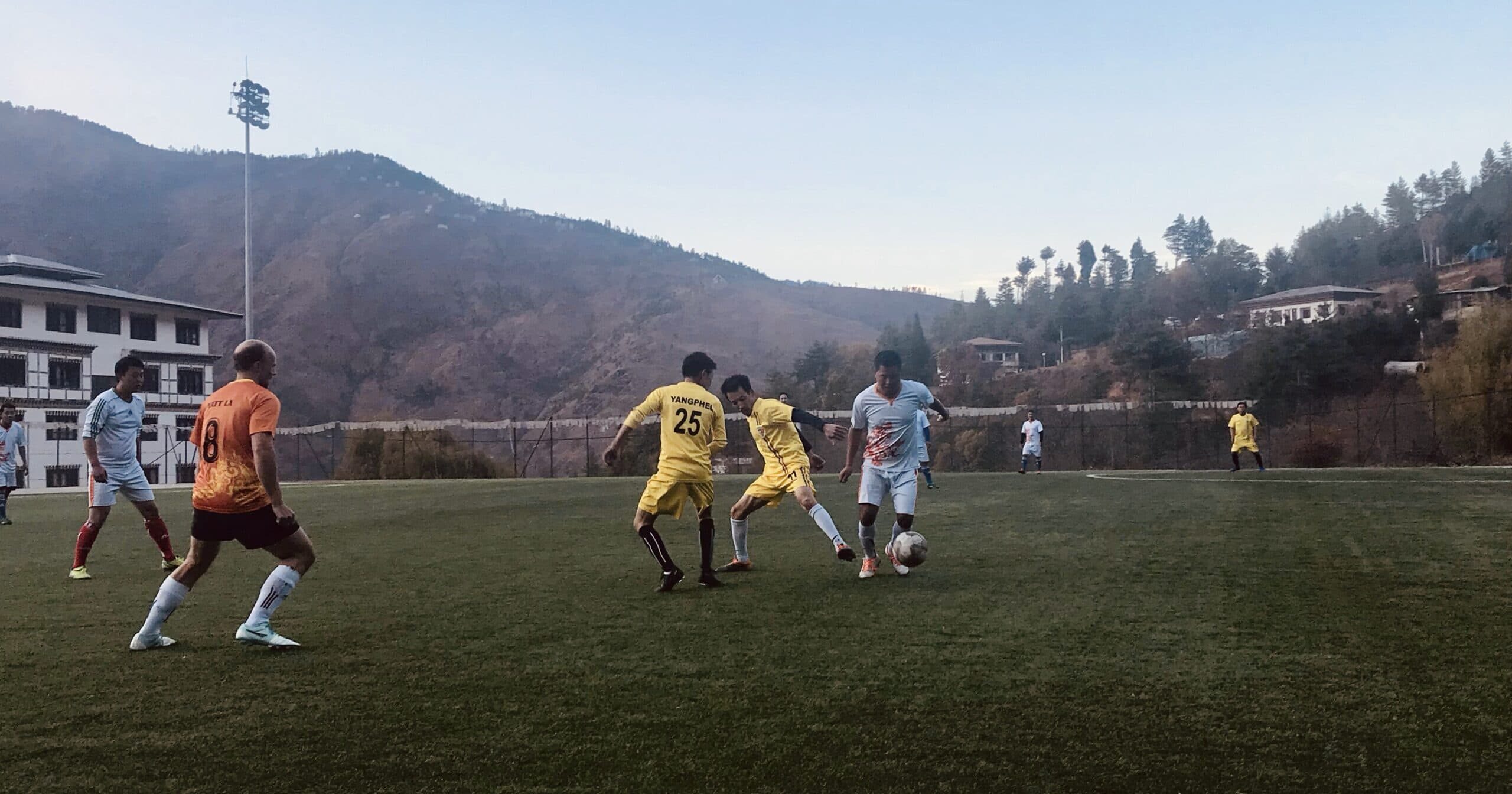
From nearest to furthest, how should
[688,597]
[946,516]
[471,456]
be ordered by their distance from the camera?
[688,597] → [946,516] → [471,456]

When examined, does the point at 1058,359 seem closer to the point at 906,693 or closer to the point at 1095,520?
the point at 1095,520

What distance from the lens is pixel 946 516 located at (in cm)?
1522

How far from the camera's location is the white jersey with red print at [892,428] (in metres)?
9.09

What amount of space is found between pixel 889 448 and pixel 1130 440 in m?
47.9

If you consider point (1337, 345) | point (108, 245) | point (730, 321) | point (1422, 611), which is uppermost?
point (108, 245)

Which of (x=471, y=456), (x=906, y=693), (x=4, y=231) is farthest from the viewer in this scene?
(x=4, y=231)

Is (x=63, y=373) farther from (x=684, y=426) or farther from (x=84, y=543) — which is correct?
(x=684, y=426)

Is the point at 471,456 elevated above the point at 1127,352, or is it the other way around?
the point at 1127,352

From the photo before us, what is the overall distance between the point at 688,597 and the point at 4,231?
7025 inches

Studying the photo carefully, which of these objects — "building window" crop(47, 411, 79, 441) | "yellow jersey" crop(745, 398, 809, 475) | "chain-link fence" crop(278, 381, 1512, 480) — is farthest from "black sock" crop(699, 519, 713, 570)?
"building window" crop(47, 411, 79, 441)

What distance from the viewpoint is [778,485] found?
9.95 m

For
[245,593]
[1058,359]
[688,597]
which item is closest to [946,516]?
[688,597]

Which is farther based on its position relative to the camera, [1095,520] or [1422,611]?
[1095,520]

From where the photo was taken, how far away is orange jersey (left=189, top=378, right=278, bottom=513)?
19.6ft
